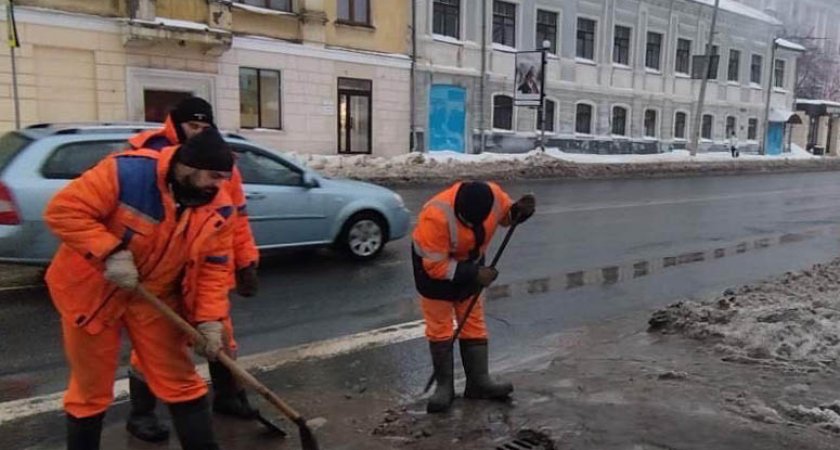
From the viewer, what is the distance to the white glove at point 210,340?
309 cm

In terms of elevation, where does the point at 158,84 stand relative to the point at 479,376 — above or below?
above

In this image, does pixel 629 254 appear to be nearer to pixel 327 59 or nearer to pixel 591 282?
pixel 591 282

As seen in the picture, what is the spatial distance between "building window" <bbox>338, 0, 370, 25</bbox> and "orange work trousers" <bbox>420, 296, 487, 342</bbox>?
20145 millimetres

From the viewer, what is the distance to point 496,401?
444 centimetres

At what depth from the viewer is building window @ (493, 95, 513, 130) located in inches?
1122

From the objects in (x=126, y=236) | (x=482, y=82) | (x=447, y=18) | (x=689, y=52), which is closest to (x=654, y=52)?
(x=689, y=52)

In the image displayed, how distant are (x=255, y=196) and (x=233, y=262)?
420 centimetres

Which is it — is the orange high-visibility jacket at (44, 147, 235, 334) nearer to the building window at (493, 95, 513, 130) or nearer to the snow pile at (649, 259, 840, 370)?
the snow pile at (649, 259, 840, 370)

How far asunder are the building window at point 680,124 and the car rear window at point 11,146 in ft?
112

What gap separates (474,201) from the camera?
411cm

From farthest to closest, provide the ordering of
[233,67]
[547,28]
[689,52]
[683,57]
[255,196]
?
[689,52] → [683,57] → [547,28] → [233,67] → [255,196]

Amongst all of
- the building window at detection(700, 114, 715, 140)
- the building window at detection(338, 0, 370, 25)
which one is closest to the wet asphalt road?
the building window at detection(338, 0, 370, 25)

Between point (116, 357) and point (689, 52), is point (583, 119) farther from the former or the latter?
point (116, 357)

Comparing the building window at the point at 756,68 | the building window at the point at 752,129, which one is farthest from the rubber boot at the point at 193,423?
the building window at the point at 756,68
